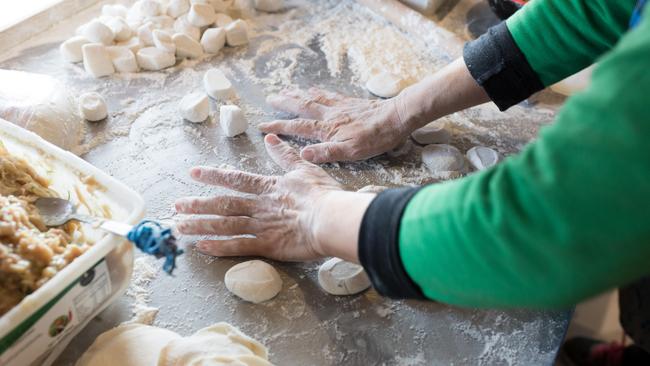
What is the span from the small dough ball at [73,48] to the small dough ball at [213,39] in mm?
354

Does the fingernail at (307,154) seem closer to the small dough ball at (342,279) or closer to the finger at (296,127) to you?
the finger at (296,127)

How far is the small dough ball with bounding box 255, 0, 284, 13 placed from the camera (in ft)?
6.42

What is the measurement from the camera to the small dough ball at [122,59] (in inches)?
64.7

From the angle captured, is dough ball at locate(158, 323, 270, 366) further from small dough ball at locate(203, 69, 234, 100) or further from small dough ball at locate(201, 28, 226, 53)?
small dough ball at locate(201, 28, 226, 53)

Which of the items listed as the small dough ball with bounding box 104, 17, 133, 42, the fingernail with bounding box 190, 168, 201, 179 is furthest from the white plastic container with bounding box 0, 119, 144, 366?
the small dough ball with bounding box 104, 17, 133, 42

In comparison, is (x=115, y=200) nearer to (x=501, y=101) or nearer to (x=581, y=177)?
(x=581, y=177)

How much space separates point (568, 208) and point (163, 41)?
142cm

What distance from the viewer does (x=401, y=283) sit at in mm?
783

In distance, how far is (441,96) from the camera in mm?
1367

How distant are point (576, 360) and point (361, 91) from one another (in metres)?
1.24

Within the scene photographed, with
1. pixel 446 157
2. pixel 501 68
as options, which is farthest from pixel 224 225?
pixel 501 68

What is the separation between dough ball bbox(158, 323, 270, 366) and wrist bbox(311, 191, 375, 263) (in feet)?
0.71

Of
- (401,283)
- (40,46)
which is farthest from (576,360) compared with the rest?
(40,46)

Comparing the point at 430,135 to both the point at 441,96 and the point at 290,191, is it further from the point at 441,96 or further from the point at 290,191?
the point at 290,191
